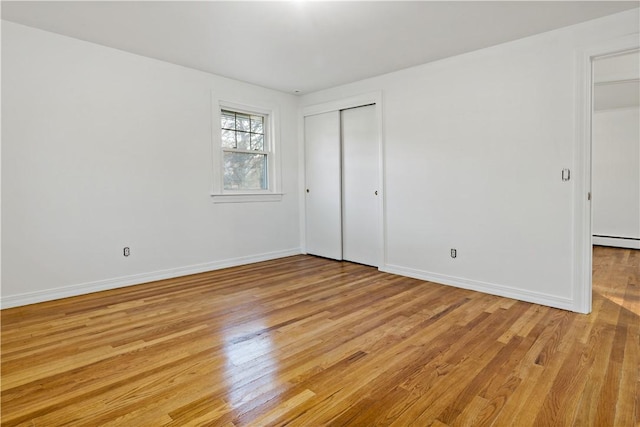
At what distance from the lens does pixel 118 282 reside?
3.71 m

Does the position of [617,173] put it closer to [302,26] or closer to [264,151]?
[264,151]

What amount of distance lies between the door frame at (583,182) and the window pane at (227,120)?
12.4 ft

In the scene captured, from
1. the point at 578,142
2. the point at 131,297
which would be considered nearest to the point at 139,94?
the point at 131,297

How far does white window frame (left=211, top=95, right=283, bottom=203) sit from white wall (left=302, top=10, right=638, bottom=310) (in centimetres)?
155

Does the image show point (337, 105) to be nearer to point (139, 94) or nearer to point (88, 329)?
point (139, 94)

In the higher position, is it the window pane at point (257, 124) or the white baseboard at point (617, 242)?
the window pane at point (257, 124)

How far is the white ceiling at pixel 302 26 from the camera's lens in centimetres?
270

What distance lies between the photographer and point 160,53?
12.1ft

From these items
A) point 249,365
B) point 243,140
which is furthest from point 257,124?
point 249,365

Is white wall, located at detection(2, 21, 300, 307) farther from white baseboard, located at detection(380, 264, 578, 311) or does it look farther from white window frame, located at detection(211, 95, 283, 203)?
white baseboard, located at detection(380, 264, 578, 311)

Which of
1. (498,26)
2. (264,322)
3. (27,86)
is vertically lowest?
(264,322)

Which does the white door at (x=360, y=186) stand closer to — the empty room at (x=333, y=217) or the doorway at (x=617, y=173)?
the empty room at (x=333, y=217)

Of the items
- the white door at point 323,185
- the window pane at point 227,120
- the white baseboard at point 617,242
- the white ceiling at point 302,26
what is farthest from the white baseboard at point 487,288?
the white baseboard at point 617,242

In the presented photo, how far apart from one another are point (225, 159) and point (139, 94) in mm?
1257
